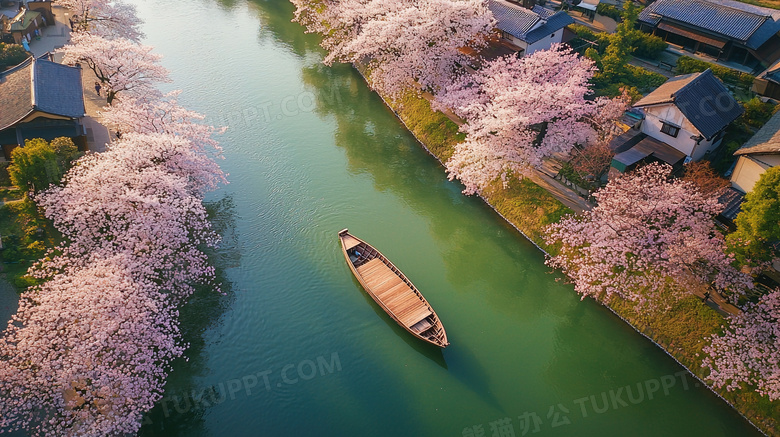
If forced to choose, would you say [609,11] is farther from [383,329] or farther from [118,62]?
[118,62]

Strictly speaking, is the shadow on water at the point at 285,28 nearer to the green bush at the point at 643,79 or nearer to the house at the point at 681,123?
the green bush at the point at 643,79

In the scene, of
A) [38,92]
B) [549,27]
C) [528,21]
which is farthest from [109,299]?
[549,27]

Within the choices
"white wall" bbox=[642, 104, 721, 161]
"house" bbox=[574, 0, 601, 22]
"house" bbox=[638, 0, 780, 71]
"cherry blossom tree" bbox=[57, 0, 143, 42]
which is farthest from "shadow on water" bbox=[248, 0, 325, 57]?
"white wall" bbox=[642, 104, 721, 161]

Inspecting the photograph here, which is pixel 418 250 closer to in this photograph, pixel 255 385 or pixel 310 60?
pixel 255 385

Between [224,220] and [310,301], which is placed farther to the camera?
[224,220]

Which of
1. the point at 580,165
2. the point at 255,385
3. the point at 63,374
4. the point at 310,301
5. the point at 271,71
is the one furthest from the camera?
the point at 271,71

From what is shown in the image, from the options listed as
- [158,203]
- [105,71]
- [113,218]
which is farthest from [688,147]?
[105,71]
